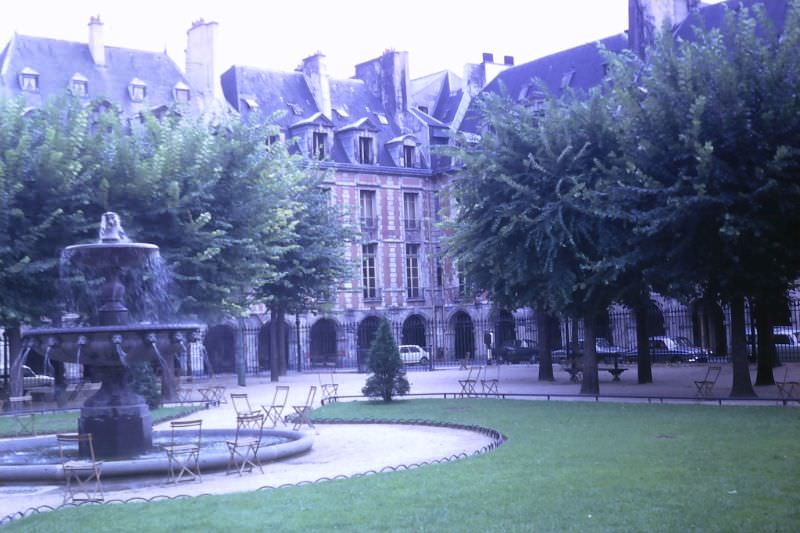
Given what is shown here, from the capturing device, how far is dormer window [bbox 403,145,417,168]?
5194cm

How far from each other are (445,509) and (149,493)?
410 cm

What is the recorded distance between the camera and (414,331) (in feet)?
176

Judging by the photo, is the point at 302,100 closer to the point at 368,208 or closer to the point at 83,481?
the point at 368,208

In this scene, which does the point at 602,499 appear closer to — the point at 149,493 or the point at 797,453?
the point at 797,453

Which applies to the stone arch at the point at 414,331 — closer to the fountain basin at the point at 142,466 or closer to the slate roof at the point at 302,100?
the slate roof at the point at 302,100

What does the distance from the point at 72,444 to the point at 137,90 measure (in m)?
31.3

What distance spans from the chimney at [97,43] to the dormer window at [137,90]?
1579 mm

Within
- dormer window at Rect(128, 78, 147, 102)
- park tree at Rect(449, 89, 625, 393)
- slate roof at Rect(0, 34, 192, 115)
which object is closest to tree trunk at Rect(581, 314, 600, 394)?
park tree at Rect(449, 89, 625, 393)

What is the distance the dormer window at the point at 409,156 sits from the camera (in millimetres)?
51938

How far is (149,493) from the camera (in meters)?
11.6

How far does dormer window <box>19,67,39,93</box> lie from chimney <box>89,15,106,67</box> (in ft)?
10.5

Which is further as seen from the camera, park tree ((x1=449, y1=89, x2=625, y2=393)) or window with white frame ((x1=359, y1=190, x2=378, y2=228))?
window with white frame ((x1=359, y1=190, x2=378, y2=228))

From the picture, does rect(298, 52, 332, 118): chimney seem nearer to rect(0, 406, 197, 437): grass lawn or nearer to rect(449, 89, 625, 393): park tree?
rect(449, 89, 625, 393): park tree

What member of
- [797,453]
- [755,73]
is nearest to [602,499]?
[797,453]
